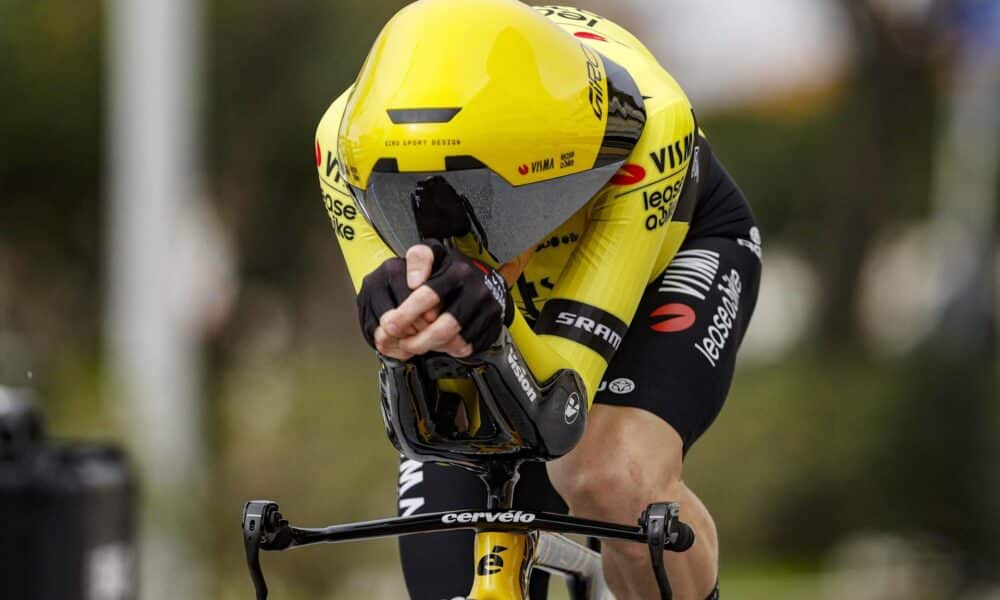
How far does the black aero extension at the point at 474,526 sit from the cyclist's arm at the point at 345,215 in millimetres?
593

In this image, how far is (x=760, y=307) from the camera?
16156 mm

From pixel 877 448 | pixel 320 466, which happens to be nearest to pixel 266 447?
pixel 320 466

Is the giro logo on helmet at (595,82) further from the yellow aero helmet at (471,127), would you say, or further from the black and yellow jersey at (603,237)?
the black and yellow jersey at (603,237)

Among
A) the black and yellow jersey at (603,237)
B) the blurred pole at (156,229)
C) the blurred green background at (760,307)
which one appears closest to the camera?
the black and yellow jersey at (603,237)

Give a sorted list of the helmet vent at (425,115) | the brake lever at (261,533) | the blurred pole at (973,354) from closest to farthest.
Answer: the helmet vent at (425,115), the brake lever at (261,533), the blurred pole at (973,354)

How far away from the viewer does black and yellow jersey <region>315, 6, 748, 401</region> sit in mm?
3520

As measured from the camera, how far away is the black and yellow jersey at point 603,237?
3520mm

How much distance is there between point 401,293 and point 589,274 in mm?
774

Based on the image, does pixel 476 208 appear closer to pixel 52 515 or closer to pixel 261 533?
pixel 261 533

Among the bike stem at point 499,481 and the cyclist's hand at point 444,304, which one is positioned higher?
the cyclist's hand at point 444,304

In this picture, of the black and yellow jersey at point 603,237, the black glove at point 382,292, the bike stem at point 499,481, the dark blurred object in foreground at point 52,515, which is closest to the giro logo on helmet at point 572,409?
the black and yellow jersey at point 603,237

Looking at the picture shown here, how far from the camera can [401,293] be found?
292 centimetres

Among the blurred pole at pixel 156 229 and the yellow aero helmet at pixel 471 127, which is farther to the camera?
the blurred pole at pixel 156 229

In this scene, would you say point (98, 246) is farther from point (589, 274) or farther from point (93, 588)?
point (589, 274)
